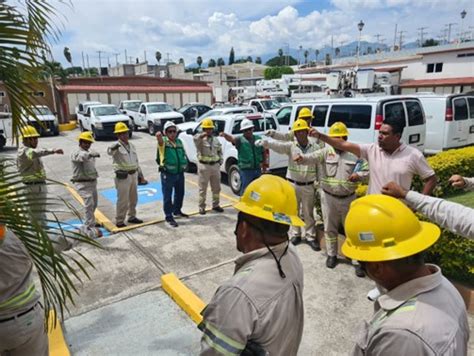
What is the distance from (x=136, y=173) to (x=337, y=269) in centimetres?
380

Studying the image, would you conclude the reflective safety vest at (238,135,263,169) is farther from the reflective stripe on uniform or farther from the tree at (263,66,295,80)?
the tree at (263,66,295,80)

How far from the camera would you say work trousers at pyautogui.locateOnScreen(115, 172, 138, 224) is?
6086 mm

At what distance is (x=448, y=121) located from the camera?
9656mm

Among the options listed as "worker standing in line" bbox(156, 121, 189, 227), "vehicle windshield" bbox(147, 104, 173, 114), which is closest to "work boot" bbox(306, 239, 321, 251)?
"worker standing in line" bbox(156, 121, 189, 227)

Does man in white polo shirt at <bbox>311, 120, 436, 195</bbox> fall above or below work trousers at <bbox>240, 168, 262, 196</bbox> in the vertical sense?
above

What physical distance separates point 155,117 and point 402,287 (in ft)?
61.8

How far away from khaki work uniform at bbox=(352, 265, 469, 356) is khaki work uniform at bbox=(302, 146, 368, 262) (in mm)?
2976

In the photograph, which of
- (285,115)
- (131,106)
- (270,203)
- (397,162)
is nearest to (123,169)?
(397,162)

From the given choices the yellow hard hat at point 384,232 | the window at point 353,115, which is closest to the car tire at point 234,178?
the window at point 353,115

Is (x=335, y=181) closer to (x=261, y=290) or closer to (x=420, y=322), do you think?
(x=261, y=290)

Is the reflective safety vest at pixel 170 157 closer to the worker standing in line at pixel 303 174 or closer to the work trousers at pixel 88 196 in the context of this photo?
the work trousers at pixel 88 196

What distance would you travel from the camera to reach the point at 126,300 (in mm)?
4012

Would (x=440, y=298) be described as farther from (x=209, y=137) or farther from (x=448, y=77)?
(x=448, y=77)

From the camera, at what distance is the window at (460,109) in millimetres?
9797
